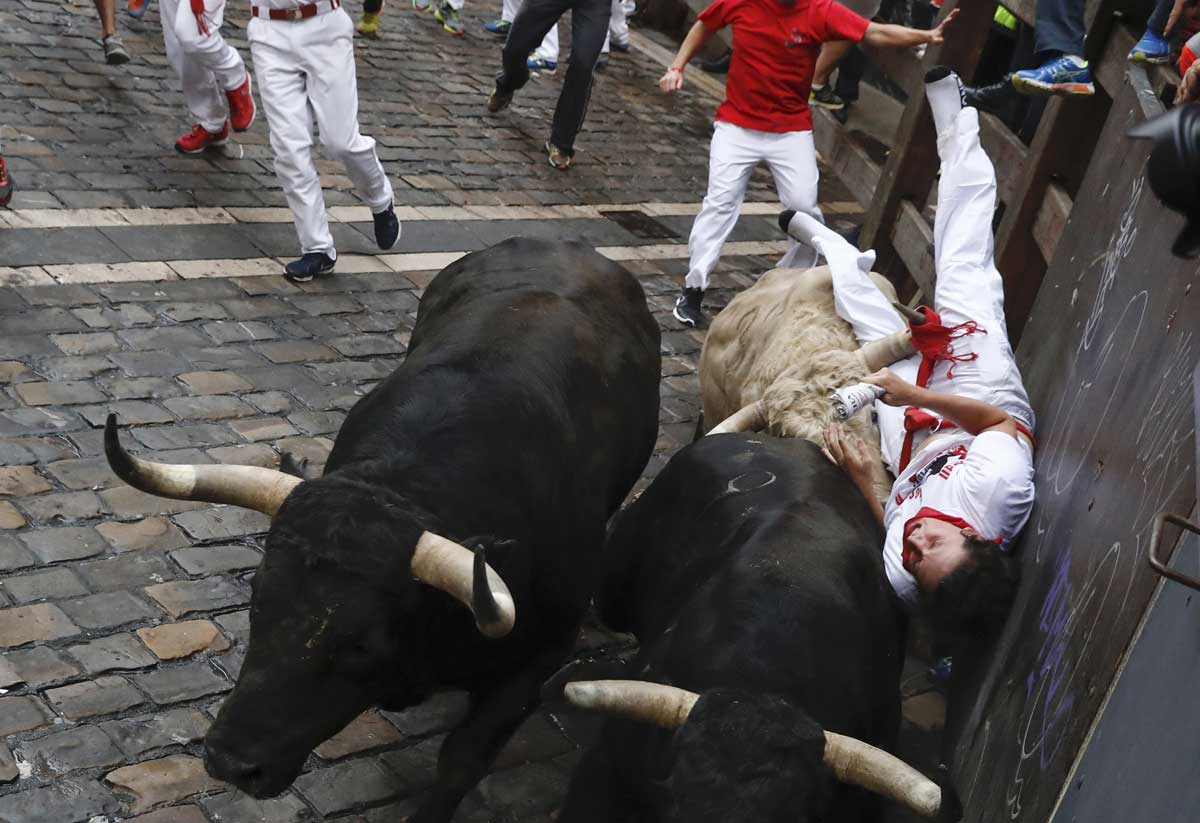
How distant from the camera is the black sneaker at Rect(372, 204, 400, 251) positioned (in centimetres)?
818

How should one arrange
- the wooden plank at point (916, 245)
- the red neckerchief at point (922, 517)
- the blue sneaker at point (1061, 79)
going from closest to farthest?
1. the red neckerchief at point (922, 517)
2. the blue sneaker at point (1061, 79)
3. the wooden plank at point (916, 245)

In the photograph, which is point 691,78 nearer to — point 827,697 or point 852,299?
point 852,299

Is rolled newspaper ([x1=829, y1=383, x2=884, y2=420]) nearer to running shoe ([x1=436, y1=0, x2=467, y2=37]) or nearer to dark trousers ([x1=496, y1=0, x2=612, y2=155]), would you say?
dark trousers ([x1=496, y1=0, x2=612, y2=155])

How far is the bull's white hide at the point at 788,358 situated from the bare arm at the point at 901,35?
194cm

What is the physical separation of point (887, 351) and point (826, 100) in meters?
5.86

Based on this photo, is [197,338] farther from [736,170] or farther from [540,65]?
[540,65]

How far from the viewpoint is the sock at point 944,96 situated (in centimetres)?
658

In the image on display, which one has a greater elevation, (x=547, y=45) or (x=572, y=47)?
(x=572, y=47)

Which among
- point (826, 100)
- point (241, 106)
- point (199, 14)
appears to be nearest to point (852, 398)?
point (199, 14)

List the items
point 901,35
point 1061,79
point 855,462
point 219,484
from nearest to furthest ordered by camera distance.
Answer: point 219,484, point 855,462, point 1061,79, point 901,35

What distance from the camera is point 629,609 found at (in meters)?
4.95

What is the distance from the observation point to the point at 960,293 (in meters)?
5.87

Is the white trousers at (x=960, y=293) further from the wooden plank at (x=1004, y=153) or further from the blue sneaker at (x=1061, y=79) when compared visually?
the wooden plank at (x=1004, y=153)

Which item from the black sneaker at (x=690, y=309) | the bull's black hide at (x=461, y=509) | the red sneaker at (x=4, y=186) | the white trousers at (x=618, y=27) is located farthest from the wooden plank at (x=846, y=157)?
the red sneaker at (x=4, y=186)
